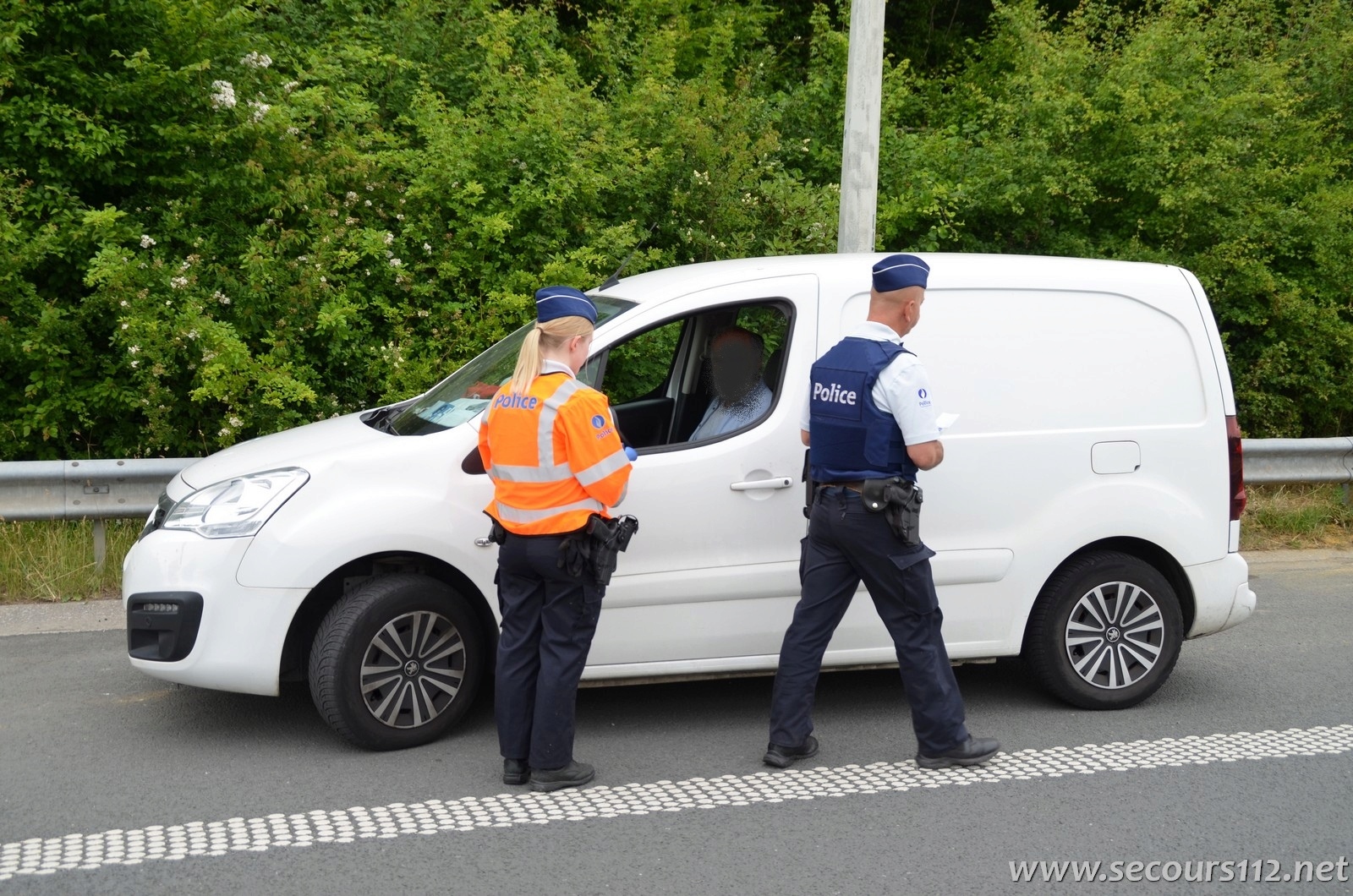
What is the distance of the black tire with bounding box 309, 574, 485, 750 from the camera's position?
4605 millimetres

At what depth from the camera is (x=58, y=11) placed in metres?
8.36

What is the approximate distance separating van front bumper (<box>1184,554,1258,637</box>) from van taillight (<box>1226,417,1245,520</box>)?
0.70 ft

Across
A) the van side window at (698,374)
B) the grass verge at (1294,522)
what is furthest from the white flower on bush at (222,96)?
the grass verge at (1294,522)

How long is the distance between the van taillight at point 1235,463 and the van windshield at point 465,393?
2.56 m

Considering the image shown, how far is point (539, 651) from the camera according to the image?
4461 millimetres

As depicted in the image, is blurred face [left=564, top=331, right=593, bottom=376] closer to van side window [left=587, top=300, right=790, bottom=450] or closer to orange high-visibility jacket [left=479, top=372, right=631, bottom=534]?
orange high-visibility jacket [left=479, top=372, right=631, bottom=534]

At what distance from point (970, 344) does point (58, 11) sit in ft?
21.6

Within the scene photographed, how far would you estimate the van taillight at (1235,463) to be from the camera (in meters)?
5.35

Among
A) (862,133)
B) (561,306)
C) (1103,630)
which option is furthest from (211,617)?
(862,133)

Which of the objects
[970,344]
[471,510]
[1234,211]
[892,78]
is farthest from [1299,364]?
[471,510]

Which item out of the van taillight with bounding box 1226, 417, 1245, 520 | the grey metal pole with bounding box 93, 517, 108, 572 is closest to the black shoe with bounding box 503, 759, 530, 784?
the van taillight with bounding box 1226, 417, 1245, 520

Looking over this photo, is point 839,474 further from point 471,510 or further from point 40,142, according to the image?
point 40,142

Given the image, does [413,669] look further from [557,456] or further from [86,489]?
[86,489]

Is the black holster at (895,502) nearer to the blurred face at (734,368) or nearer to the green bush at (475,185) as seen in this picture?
the blurred face at (734,368)
